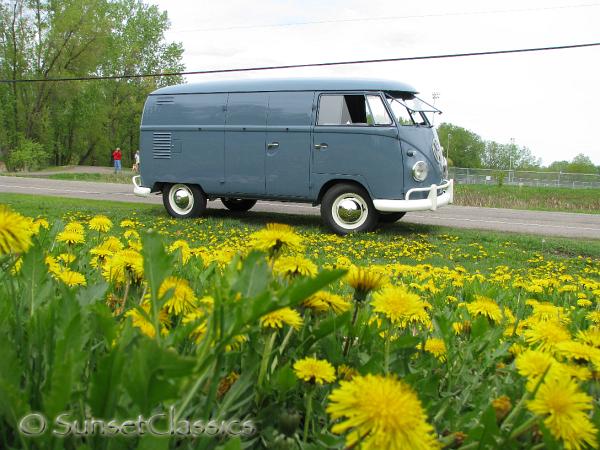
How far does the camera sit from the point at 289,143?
9125mm

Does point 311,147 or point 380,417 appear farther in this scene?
point 311,147

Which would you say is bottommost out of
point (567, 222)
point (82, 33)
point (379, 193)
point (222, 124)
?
point (567, 222)

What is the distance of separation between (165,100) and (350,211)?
4324mm

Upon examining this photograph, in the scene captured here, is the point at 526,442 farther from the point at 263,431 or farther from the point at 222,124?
the point at 222,124

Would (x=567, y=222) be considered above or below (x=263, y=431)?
below

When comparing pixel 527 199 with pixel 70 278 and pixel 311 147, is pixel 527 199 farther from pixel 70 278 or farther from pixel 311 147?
pixel 70 278

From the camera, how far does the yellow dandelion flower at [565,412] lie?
0.60m

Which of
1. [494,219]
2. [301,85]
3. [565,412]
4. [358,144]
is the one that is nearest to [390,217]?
[358,144]

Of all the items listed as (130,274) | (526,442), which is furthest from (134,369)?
(130,274)

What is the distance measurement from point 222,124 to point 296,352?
912 cm

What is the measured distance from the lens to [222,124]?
382 inches

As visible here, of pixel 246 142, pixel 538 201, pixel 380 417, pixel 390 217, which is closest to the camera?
pixel 380 417

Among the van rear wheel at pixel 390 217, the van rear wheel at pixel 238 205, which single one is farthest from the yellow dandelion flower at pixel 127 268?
the van rear wheel at pixel 238 205

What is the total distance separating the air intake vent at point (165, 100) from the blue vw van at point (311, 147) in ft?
0.07
